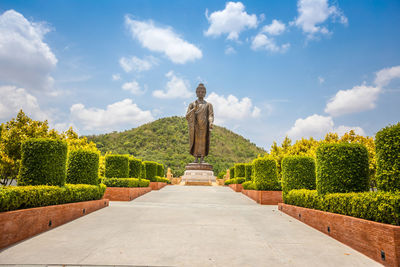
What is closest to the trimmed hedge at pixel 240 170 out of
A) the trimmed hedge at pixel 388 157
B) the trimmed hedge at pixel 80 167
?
the trimmed hedge at pixel 80 167

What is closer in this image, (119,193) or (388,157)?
(388,157)

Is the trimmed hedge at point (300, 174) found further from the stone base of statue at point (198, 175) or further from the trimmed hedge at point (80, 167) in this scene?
the stone base of statue at point (198, 175)

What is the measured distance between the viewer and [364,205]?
3.96 meters

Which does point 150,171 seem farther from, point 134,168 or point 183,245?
point 183,245

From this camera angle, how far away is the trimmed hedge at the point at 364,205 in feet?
11.4

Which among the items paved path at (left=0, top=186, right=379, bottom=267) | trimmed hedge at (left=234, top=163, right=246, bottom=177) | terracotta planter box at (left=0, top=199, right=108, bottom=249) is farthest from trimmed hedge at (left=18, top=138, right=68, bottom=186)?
trimmed hedge at (left=234, top=163, right=246, bottom=177)

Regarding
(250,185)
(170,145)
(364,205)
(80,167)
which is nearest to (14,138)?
(80,167)

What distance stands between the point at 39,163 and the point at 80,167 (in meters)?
2.09

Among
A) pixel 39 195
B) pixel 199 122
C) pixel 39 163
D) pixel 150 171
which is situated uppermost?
pixel 199 122

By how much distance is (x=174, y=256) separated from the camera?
3502 millimetres

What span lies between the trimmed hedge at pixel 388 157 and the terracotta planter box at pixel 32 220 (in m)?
5.74

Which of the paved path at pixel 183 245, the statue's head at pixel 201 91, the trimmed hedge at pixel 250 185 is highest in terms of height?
the statue's head at pixel 201 91

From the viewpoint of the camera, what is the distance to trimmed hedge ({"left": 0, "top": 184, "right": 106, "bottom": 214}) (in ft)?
13.4

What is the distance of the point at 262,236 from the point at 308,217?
5.89 feet
